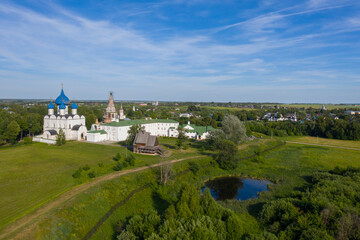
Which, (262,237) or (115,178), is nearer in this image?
(262,237)

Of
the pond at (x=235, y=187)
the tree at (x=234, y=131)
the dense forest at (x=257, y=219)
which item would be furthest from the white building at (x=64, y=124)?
the dense forest at (x=257, y=219)

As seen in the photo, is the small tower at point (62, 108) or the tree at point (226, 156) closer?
the tree at point (226, 156)

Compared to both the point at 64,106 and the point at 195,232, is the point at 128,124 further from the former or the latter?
the point at 195,232

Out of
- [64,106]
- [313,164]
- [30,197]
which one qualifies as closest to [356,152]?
[313,164]

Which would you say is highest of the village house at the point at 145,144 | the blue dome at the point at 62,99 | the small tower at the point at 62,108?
the blue dome at the point at 62,99

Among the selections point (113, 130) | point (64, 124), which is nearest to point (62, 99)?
point (64, 124)

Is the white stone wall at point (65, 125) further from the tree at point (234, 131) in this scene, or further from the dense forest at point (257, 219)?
the dense forest at point (257, 219)

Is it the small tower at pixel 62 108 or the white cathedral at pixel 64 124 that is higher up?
the small tower at pixel 62 108

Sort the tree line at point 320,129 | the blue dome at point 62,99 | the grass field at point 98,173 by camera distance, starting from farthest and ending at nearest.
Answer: the tree line at point 320,129, the blue dome at point 62,99, the grass field at point 98,173
